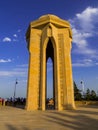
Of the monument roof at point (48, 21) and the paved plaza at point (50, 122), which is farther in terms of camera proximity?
the monument roof at point (48, 21)

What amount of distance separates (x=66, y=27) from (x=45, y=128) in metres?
18.3

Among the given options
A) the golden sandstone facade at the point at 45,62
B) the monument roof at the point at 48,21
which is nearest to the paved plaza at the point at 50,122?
the golden sandstone facade at the point at 45,62

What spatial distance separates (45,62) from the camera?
2523cm

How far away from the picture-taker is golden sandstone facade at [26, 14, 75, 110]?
75.8ft

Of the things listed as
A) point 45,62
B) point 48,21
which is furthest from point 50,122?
point 48,21

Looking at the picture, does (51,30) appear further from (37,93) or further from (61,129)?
(61,129)

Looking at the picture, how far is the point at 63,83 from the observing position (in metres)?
23.7

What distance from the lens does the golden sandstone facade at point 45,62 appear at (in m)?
23.1

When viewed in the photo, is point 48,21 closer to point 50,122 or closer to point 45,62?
point 45,62

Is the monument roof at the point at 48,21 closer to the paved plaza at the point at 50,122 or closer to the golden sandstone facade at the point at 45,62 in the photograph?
the golden sandstone facade at the point at 45,62

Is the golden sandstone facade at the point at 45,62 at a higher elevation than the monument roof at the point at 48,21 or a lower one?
lower

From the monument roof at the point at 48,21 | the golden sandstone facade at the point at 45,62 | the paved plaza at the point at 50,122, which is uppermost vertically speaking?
the monument roof at the point at 48,21

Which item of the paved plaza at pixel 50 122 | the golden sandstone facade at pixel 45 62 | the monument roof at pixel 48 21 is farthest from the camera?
the monument roof at pixel 48 21

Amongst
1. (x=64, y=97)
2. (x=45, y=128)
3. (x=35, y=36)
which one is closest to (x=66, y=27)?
(x=35, y=36)
